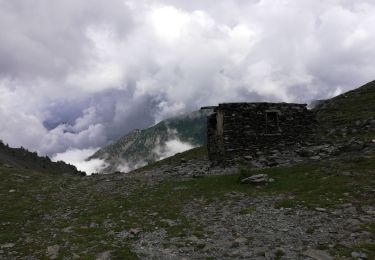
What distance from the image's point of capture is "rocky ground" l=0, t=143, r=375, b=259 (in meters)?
15.3

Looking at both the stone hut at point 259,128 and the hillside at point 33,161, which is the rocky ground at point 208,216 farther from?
the hillside at point 33,161

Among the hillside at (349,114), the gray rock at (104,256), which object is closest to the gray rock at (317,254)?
the gray rock at (104,256)

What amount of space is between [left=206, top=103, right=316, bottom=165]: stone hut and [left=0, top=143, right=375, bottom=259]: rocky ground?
10.5 ft

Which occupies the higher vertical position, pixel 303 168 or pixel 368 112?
pixel 368 112

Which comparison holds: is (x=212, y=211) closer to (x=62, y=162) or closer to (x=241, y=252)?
(x=241, y=252)

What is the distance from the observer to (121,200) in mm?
24344

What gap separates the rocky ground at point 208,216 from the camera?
15.3 metres

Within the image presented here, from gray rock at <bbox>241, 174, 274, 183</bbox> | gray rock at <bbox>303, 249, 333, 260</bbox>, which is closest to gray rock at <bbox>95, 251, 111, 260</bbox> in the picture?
gray rock at <bbox>303, 249, 333, 260</bbox>

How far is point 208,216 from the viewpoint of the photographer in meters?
19.7

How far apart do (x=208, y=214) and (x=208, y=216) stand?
0.36 meters

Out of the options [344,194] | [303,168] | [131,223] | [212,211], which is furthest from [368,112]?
[131,223]

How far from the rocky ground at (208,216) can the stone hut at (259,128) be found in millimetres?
3191

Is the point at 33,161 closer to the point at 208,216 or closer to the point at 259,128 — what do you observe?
the point at 259,128

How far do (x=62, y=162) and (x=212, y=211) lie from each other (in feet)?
312
